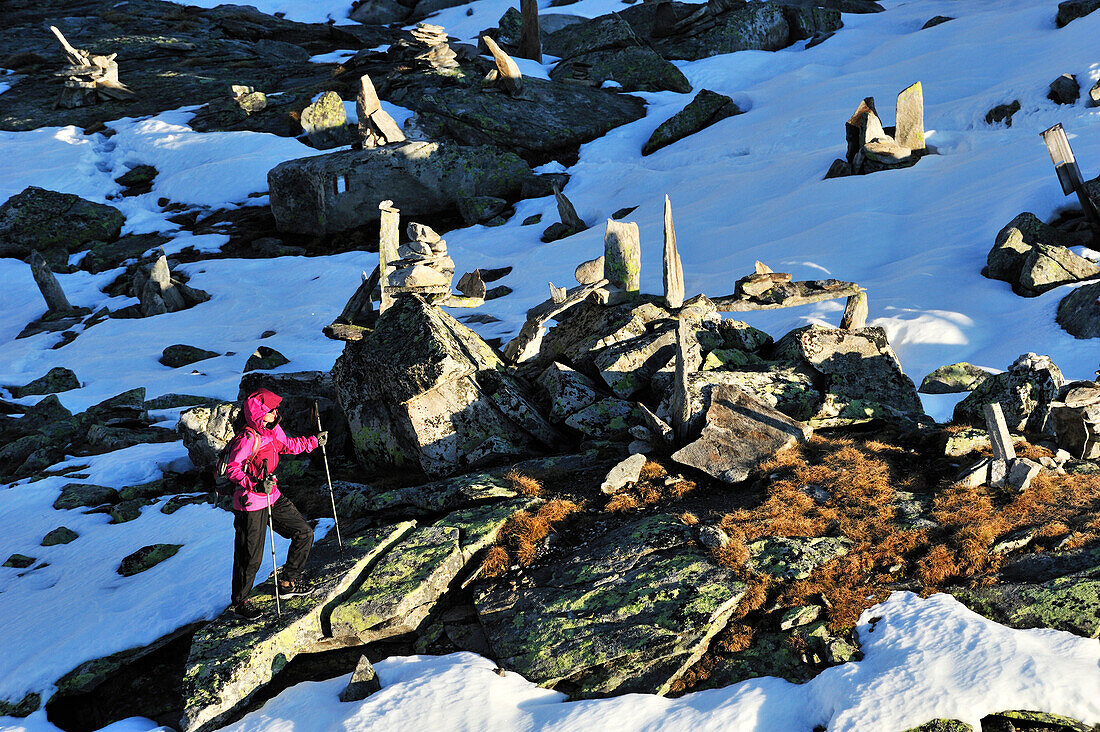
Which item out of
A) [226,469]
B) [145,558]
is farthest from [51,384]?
[226,469]

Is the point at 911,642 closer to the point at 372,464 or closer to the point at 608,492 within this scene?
the point at 608,492

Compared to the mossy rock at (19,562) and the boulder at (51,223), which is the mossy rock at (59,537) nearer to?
the mossy rock at (19,562)

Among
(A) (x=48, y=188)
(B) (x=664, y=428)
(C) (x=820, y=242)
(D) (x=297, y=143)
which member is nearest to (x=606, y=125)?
(D) (x=297, y=143)

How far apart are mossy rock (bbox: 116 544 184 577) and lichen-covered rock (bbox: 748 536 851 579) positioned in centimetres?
854

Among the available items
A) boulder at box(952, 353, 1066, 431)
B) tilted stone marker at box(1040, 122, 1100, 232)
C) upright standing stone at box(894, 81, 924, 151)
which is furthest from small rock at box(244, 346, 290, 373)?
upright standing stone at box(894, 81, 924, 151)

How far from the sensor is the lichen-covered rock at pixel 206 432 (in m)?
14.8

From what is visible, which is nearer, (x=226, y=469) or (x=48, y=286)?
(x=226, y=469)

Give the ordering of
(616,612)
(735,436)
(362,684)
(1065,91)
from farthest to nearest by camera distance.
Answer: (1065,91) < (735,436) < (616,612) < (362,684)

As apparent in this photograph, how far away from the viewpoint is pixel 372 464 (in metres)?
14.2

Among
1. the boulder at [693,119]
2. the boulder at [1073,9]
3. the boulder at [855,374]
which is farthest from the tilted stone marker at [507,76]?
the boulder at [855,374]

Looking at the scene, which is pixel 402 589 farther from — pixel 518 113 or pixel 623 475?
pixel 518 113

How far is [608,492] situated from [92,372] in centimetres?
1744

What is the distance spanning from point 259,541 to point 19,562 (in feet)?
18.5

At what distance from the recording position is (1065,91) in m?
24.7
